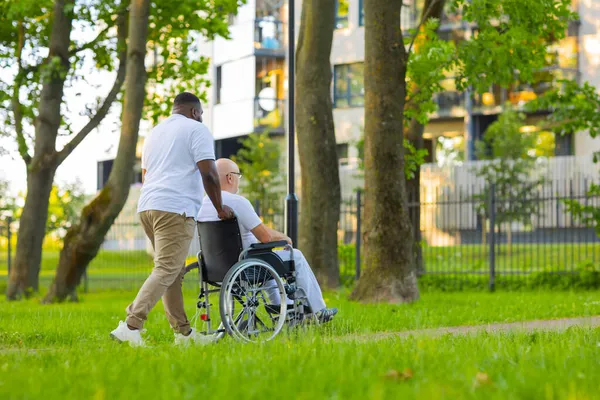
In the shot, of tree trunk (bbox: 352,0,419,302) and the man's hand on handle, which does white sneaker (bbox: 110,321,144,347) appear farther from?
tree trunk (bbox: 352,0,419,302)

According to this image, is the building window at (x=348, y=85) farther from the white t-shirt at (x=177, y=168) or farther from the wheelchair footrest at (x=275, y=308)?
the white t-shirt at (x=177, y=168)

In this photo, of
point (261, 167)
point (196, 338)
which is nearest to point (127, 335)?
point (196, 338)

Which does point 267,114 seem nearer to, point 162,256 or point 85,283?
point 85,283

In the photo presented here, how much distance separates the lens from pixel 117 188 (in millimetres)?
17016

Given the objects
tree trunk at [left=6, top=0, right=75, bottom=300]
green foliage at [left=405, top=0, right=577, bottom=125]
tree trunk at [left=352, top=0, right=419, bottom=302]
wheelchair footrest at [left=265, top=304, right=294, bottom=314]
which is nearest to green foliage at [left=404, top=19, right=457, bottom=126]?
green foliage at [left=405, top=0, right=577, bottom=125]

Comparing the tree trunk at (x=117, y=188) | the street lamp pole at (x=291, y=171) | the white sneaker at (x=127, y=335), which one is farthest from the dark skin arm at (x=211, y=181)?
the tree trunk at (x=117, y=188)

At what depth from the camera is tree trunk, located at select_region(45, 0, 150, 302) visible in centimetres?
1659

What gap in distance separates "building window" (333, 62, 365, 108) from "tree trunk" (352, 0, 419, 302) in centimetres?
2734

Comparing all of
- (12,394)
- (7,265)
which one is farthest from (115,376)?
(7,265)

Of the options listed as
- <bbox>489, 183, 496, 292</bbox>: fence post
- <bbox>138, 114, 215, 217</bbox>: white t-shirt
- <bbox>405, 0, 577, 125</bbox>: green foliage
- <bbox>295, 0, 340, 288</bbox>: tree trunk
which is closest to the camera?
<bbox>138, 114, 215, 217</bbox>: white t-shirt

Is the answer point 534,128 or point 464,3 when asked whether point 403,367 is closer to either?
point 464,3

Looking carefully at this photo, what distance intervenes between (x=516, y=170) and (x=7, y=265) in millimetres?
16859

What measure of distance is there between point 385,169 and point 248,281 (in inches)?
234

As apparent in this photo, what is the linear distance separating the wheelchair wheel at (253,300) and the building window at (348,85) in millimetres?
33097
